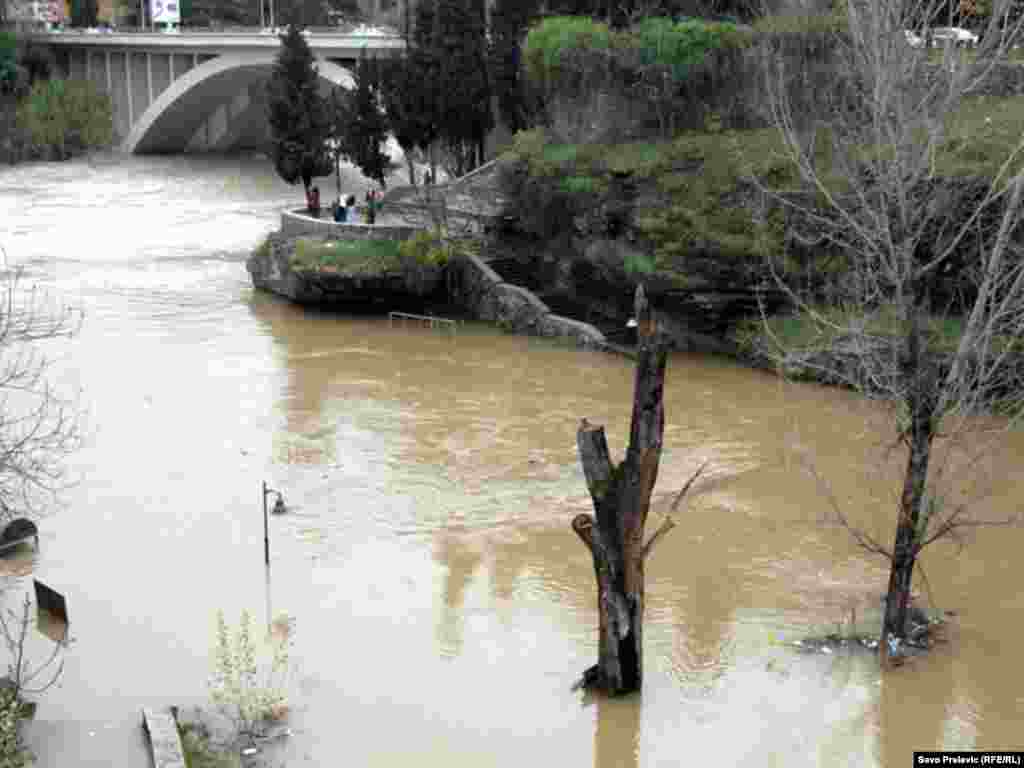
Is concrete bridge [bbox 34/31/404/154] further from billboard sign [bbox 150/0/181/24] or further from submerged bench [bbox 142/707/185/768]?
submerged bench [bbox 142/707/185/768]

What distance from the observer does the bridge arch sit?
5722 centimetres

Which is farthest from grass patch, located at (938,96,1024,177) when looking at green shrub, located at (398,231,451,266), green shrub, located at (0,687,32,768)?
green shrub, located at (0,687,32,768)

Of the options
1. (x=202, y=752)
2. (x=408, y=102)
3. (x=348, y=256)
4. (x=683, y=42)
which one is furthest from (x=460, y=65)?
(x=202, y=752)

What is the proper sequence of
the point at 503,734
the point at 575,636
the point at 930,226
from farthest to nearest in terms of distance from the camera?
the point at 930,226 < the point at 575,636 < the point at 503,734

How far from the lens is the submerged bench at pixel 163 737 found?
41.1 ft

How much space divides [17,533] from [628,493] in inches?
369

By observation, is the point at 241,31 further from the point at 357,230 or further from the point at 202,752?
the point at 202,752

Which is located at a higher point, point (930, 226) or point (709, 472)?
point (930, 226)

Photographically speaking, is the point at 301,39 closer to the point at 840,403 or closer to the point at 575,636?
the point at 840,403

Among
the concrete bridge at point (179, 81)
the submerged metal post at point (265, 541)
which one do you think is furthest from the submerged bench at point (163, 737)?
the concrete bridge at point (179, 81)

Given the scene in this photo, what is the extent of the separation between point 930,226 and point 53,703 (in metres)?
16.9

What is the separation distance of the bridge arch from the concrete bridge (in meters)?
0.04

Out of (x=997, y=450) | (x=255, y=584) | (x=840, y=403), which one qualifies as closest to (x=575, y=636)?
(x=255, y=584)

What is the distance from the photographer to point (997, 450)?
72.6ft
